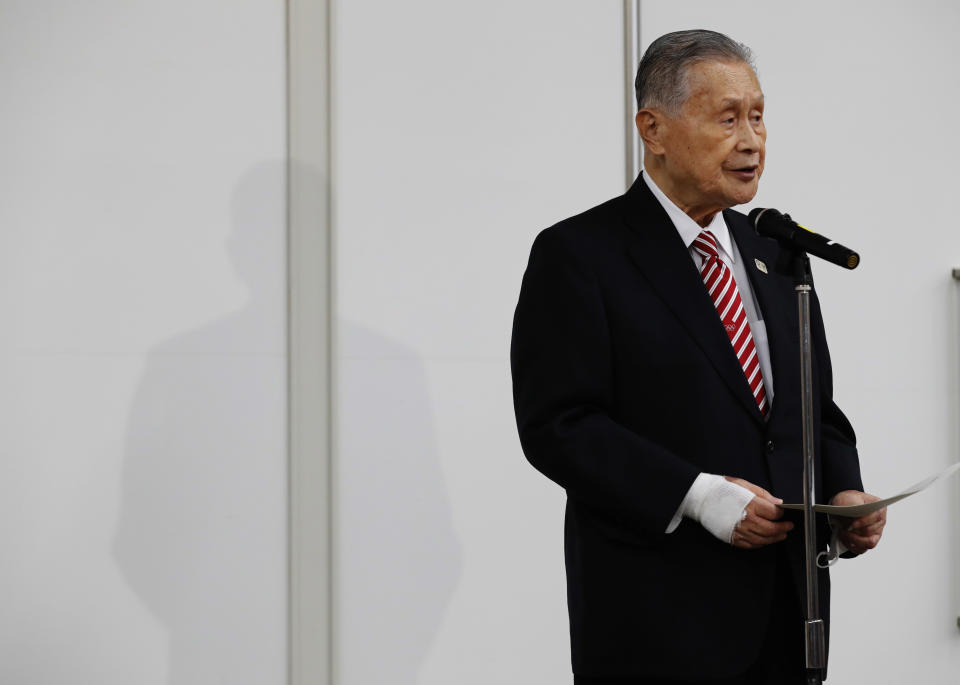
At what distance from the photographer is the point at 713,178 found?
2.02 meters

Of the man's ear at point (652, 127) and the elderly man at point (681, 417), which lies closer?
the elderly man at point (681, 417)

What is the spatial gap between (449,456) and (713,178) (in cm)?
150

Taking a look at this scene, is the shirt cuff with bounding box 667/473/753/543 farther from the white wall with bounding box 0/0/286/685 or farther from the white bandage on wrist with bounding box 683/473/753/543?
the white wall with bounding box 0/0/286/685

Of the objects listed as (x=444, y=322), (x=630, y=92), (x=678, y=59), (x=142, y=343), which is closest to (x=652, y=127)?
(x=678, y=59)

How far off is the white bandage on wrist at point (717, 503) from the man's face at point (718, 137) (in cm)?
52

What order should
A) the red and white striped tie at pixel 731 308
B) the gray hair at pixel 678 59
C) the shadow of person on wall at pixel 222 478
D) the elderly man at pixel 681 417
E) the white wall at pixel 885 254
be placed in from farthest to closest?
the white wall at pixel 885 254
the shadow of person on wall at pixel 222 478
the gray hair at pixel 678 59
the red and white striped tie at pixel 731 308
the elderly man at pixel 681 417

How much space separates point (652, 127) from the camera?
2.10 meters

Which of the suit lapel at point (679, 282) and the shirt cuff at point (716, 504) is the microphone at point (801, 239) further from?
the shirt cuff at point (716, 504)

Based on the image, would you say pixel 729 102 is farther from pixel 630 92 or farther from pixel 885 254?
pixel 885 254

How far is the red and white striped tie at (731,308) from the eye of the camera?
1952mm

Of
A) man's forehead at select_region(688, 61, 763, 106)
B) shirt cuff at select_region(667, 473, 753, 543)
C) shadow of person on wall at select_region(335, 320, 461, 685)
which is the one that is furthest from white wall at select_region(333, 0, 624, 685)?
shirt cuff at select_region(667, 473, 753, 543)

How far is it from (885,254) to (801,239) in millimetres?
2338

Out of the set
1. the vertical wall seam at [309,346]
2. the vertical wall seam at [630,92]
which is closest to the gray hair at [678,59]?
the vertical wall seam at [309,346]

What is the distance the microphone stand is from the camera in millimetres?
1701
